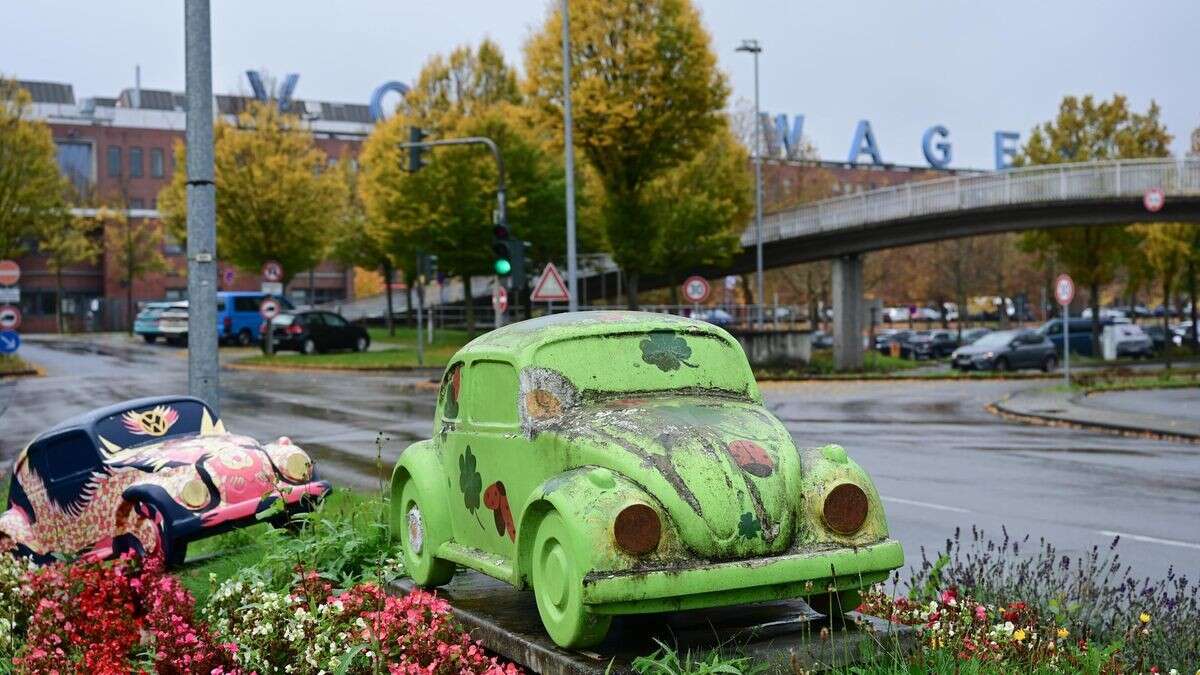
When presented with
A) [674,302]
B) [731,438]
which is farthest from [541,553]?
[674,302]

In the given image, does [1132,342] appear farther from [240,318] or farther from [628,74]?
[240,318]

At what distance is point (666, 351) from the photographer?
6.35 m

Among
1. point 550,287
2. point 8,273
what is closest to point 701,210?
point 550,287

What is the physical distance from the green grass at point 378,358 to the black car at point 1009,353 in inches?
686

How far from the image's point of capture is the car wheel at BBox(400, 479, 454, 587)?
676 cm

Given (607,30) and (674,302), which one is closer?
(607,30)

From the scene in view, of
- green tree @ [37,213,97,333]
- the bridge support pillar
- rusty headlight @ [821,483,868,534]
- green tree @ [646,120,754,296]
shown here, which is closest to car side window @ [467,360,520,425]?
rusty headlight @ [821,483,868,534]

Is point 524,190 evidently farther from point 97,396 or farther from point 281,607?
point 281,607

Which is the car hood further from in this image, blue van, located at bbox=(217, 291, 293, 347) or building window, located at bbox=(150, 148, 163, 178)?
building window, located at bbox=(150, 148, 163, 178)

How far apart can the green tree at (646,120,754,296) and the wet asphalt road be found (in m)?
15.8

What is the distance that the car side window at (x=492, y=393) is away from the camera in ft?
20.4

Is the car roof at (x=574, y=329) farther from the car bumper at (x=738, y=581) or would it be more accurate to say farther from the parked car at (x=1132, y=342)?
the parked car at (x=1132, y=342)

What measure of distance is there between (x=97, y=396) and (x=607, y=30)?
791 inches

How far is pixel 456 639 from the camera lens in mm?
5883
